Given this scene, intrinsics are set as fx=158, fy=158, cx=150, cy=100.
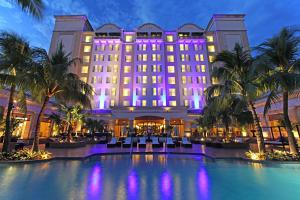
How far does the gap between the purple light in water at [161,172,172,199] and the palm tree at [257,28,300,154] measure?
7166 millimetres

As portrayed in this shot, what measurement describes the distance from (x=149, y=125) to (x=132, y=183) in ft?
90.0

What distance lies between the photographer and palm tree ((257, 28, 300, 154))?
8258mm

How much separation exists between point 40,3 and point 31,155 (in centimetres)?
783

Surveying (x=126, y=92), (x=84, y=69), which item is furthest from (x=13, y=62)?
(x=84, y=69)

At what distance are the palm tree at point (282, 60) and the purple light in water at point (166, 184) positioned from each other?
7.17 meters

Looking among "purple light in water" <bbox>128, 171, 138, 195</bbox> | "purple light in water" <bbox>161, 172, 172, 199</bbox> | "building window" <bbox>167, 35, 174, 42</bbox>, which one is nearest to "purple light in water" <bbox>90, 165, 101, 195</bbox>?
"purple light in water" <bbox>128, 171, 138, 195</bbox>

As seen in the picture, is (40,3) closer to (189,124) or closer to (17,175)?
A: (17,175)

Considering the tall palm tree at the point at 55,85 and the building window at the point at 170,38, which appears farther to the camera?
the building window at the point at 170,38

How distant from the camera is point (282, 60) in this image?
9.12m

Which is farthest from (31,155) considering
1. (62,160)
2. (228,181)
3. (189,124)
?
(189,124)

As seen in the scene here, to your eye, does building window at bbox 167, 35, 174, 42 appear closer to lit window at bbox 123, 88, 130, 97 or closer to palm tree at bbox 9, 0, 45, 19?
lit window at bbox 123, 88, 130, 97

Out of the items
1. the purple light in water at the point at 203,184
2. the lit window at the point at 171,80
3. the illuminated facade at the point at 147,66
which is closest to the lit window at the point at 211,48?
the illuminated facade at the point at 147,66

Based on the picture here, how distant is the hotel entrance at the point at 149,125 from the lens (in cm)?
3186

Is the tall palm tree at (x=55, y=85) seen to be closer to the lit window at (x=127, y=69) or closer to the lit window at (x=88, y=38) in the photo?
the lit window at (x=127, y=69)
